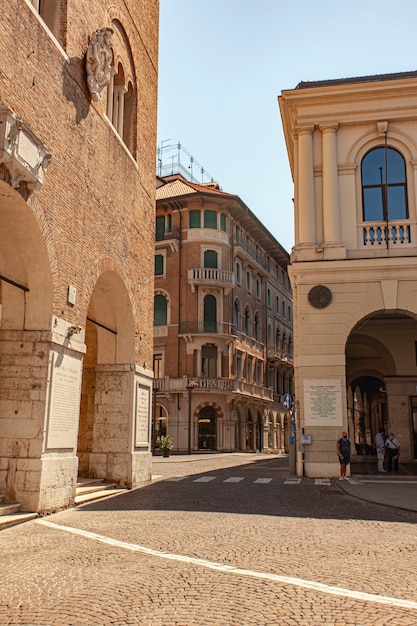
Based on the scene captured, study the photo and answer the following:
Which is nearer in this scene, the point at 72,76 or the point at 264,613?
the point at 264,613

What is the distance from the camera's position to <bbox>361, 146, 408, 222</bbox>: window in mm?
18766

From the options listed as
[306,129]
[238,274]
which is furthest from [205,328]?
[306,129]

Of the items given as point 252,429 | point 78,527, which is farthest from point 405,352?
point 252,429

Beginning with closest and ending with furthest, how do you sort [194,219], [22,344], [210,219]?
[22,344] → [194,219] → [210,219]

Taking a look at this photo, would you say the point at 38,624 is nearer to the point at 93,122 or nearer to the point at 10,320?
the point at 10,320

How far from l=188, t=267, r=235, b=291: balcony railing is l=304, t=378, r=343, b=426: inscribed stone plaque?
24.0 m

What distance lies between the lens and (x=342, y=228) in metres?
18.7

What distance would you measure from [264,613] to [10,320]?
7.34m

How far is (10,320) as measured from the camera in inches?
412

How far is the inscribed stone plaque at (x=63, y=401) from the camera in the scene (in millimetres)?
10266

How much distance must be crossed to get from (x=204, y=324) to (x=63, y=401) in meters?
30.4

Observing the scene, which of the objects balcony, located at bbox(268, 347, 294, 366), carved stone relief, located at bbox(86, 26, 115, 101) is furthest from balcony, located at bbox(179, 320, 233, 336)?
carved stone relief, located at bbox(86, 26, 115, 101)

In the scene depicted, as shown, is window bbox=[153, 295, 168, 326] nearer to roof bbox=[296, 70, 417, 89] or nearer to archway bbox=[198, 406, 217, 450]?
archway bbox=[198, 406, 217, 450]

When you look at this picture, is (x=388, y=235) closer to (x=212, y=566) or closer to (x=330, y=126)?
(x=330, y=126)
